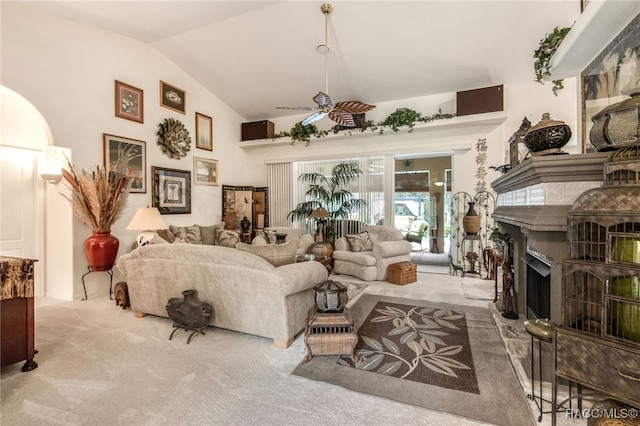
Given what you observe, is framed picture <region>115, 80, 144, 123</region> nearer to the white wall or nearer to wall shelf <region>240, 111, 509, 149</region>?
the white wall

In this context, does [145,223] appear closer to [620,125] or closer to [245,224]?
[245,224]

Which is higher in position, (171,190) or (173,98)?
(173,98)

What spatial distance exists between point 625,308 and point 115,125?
18.9 ft

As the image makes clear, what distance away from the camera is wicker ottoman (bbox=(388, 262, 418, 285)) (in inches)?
172

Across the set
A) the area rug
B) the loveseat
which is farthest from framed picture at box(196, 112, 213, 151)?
the area rug

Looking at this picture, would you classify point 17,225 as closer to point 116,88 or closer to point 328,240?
point 116,88

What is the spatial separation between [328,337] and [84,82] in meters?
4.76

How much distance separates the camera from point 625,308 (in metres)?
1.20

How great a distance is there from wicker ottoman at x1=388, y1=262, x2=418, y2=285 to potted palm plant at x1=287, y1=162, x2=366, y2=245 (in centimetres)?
187

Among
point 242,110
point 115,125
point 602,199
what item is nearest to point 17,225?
→ point 115,125

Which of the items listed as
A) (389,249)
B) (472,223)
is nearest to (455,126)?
(472,223)

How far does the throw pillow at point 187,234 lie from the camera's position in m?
4.61

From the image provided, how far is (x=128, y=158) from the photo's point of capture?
4.43 metres

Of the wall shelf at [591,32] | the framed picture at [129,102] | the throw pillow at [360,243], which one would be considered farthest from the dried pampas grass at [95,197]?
the wall shelf at [591,32]
